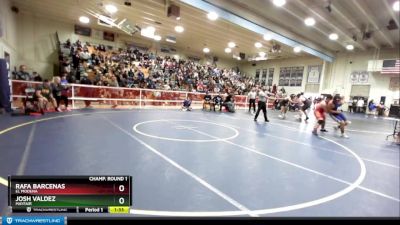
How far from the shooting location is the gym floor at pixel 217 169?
4.66 ft

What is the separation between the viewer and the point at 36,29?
9992 mm

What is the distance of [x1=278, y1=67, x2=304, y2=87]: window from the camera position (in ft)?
53.0

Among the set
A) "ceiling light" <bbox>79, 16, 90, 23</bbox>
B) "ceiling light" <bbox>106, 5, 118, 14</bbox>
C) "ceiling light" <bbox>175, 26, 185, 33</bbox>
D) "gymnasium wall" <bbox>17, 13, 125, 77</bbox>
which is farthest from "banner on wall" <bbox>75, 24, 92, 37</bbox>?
"ceiling light" <bbox>175, 26, 185, 33</bbox>

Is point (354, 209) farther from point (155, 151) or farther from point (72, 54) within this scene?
point (72, 54)

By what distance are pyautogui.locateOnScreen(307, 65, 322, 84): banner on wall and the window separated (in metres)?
0.69

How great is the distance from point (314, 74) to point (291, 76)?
6.22ft

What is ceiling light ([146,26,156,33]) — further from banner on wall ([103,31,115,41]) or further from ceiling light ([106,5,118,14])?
banner on wall ([103,31,115,41])

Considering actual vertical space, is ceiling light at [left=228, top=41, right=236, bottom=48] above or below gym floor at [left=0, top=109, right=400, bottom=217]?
above

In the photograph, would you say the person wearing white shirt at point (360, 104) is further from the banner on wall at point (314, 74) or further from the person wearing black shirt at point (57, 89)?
the person wearing black shirt at point (57, 89)

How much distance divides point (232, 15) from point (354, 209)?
671cm
